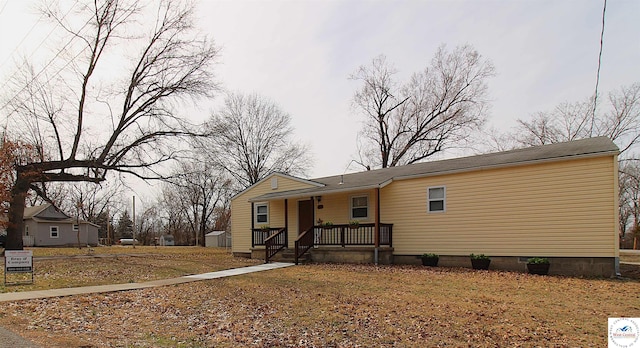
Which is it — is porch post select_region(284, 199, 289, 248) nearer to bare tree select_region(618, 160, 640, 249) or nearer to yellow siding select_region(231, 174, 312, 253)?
yellow siding select_region(231, 174, 312, 253)

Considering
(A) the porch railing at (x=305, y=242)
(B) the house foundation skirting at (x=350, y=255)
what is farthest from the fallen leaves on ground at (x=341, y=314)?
(A) the porch railing at (x=305, y=242)

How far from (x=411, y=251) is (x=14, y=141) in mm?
21554

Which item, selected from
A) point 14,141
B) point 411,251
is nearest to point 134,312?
point 411,251

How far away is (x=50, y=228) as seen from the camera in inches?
1601

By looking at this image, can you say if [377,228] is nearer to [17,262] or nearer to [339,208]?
[339,208]

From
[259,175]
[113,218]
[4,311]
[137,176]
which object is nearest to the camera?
[4,311]

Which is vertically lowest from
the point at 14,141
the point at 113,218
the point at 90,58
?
the point at 113,218

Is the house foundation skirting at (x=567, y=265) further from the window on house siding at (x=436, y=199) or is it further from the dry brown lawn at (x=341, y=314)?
the window on house siding at (x=436, y=199)

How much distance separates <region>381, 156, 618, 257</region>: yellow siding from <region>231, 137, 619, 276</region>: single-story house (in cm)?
3

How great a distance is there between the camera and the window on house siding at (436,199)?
1557 centimetres

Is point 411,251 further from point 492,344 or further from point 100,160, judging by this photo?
point 100,160

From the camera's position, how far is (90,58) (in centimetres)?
2244

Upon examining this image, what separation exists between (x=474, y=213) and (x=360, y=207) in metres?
5.04

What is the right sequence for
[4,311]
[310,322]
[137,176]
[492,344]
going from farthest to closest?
[137,176]
[4,311]
[310,322]
[492,344]
